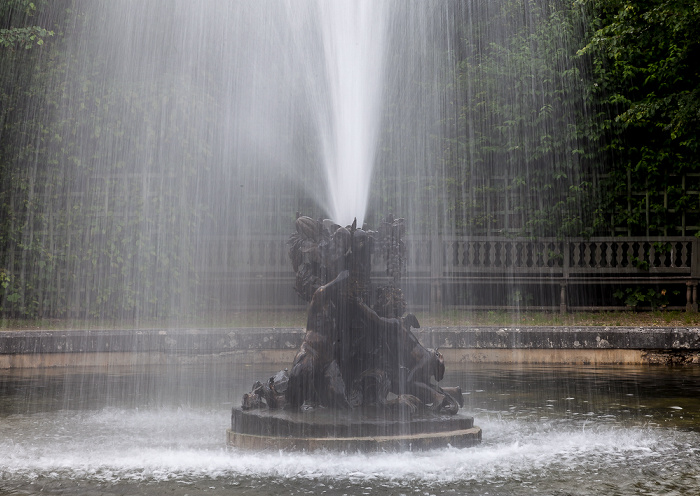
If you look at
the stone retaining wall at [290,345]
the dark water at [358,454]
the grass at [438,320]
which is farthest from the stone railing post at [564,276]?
the dark water at [358,454]

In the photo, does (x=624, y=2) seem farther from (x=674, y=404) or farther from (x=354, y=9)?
(x=674, y=404)

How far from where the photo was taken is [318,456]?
5957 mm

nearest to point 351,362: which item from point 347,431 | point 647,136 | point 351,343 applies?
point 351,343

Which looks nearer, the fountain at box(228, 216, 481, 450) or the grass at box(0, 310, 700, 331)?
the fountain at box(228, 216, 481, 450)

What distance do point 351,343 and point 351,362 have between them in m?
0.15

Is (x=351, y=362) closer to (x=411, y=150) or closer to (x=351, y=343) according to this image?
(x=351, y=343)

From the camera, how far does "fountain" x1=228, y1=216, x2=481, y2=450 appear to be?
21.4 ft

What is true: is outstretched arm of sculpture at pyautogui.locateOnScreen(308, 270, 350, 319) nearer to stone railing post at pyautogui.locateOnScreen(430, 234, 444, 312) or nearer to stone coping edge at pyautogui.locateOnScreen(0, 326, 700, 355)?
stone coping edge at pyautogui.locateOnScreen(0, 326, 700, 355)

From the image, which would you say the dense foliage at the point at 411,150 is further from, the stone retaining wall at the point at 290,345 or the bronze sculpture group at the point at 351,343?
the bronze sculpture group at the point at 351,343

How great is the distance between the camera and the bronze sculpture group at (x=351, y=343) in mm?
6812

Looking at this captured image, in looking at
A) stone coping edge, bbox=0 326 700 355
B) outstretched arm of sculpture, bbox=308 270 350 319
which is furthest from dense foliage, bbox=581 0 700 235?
outstretched arm of sculpture, bbox=308 270 350 319

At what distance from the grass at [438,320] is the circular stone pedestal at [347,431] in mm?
7232

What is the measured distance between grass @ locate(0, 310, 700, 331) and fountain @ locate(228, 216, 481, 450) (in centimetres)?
664

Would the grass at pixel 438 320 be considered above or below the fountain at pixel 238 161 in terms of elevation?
below
